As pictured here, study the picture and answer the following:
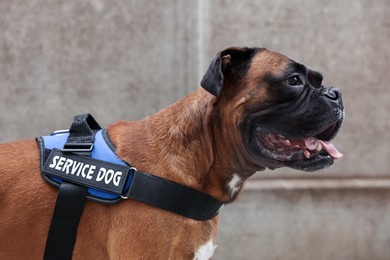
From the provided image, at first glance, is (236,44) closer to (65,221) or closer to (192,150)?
(192,150)

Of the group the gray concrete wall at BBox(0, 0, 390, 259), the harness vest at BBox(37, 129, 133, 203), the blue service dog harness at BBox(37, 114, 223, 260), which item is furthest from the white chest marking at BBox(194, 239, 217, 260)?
the gray concrete wall at BBox(0, 0, 390, 259)

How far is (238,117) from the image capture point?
7.66ft

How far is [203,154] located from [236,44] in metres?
2.28

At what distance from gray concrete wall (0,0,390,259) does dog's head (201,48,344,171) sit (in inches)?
83.5

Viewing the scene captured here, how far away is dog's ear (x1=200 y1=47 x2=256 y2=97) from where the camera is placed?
7.38 feet

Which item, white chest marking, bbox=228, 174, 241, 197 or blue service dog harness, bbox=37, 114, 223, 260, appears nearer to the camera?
blue service dog harness, bbox=37, 114, 223, 260

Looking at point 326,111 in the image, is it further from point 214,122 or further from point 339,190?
point 339,190

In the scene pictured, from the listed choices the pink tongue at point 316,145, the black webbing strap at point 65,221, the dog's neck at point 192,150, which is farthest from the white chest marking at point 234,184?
the black webbing strap at point 65,221

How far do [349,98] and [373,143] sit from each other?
474 millimetres

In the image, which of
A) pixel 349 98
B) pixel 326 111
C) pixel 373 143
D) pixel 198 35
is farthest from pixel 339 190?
pixel 326 111

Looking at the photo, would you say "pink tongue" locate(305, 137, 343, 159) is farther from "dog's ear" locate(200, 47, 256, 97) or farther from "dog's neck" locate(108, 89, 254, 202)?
"dog's ear" locate(200, 47, 256, 97)

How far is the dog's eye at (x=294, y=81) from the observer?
2.31 meters

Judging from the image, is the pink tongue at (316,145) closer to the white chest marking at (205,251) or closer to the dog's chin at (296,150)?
the dog's chin at (296,150)

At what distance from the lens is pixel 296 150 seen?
238 cm
